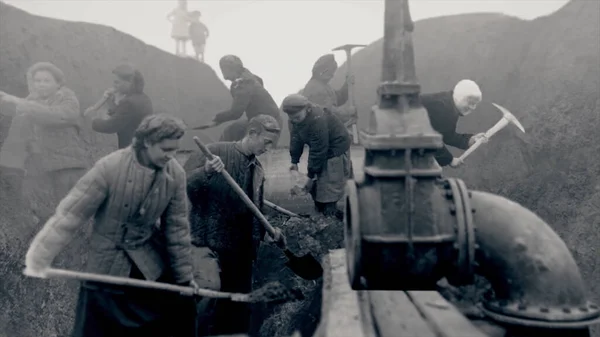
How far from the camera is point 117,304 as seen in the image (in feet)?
10.00

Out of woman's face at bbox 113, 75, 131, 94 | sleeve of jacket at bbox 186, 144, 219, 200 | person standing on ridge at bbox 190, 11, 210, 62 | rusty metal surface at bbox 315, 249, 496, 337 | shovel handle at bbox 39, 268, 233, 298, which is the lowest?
rusty metal surface at bbox 315, 249, 496, 337

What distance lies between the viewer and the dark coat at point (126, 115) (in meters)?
6.19

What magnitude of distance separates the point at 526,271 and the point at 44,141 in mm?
6885

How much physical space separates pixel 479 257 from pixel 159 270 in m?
2.01

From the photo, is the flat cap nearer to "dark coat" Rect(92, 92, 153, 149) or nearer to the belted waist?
"dark coat" Rect(92, 92, 153, 149)

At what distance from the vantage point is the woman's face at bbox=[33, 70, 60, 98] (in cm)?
667

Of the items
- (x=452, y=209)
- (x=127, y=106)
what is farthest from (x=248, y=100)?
(x=452, y=209)

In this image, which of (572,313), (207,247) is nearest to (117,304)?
(207,247)

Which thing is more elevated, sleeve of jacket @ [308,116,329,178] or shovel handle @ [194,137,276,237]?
sleeve of jacket @ [308,116,329,178]

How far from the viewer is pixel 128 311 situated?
3.10 m

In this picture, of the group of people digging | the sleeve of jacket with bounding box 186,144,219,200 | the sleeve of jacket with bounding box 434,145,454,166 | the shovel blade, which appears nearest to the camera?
the group of people digging

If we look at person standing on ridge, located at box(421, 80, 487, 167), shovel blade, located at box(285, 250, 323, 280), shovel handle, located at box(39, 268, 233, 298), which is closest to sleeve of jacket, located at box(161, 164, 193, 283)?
shovel handle, located at box(39, 268, 233, 298)

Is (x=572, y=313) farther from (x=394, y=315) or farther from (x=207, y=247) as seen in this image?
(x=207, y=247)

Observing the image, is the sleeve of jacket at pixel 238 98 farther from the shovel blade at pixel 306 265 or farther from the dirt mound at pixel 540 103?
the dirt mound at pixel 540 103
